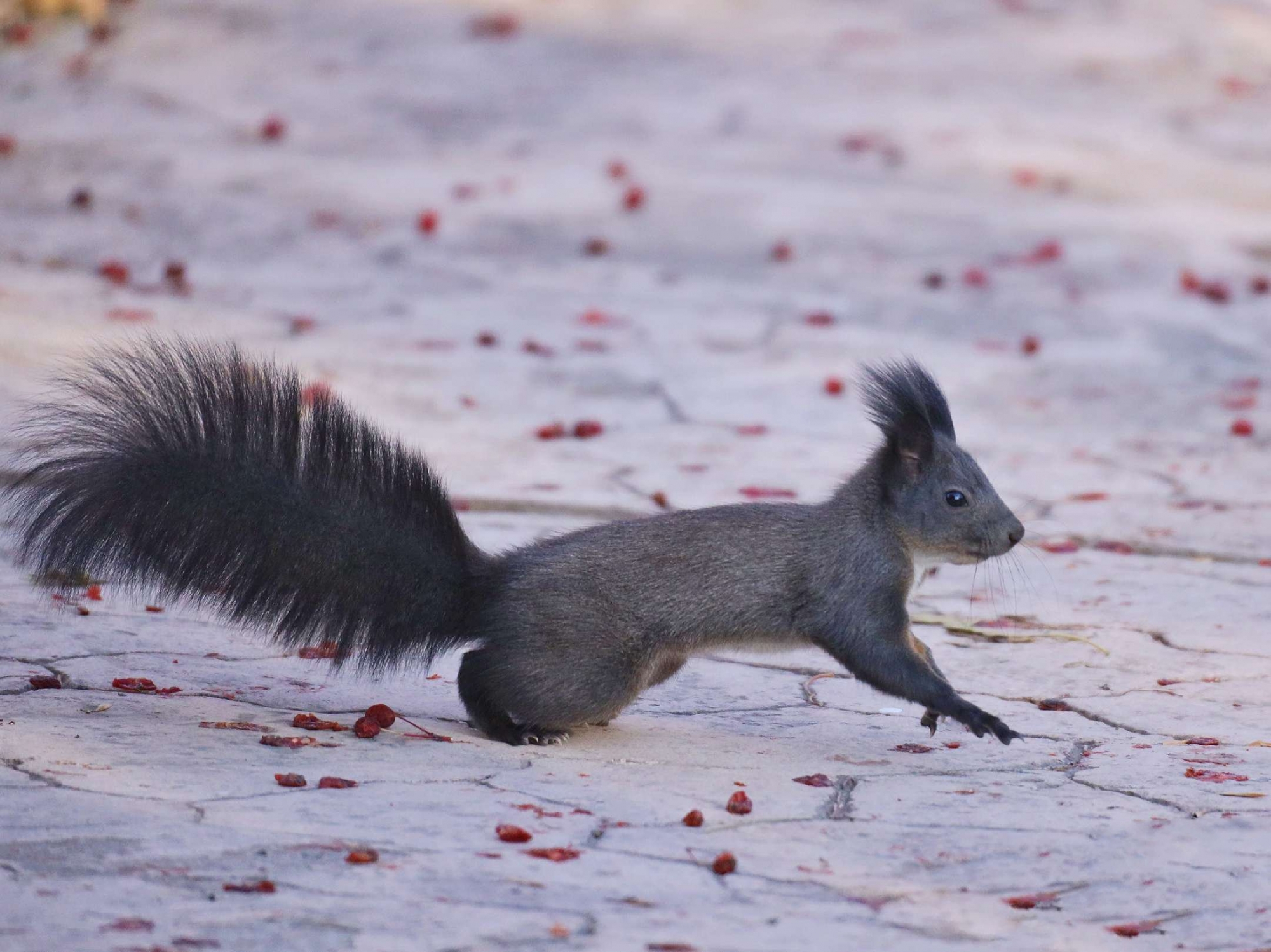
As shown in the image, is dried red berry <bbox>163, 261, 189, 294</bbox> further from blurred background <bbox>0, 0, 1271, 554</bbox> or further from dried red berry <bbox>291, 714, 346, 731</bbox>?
dried red berry <bbox>291, 714, 346, 731</bbox>

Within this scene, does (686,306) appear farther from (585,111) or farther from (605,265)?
(585,111)

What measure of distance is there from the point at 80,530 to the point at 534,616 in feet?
3.11

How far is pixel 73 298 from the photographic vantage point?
26.5 feet

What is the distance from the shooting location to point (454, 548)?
3.76 meters

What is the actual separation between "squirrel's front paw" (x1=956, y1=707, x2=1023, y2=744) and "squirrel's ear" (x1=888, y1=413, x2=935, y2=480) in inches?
25.1

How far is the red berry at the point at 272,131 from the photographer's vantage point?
10.5 m

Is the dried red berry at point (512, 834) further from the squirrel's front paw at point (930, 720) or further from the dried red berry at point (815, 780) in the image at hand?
the squirrel's front paw at point (930, 720)

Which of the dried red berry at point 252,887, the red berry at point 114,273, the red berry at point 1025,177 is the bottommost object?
the dried red berry at point 252,887

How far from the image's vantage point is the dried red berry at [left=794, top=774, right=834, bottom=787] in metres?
3.37

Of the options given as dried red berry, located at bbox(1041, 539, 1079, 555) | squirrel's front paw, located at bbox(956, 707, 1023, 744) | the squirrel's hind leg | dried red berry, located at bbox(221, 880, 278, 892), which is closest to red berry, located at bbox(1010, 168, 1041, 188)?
dried red berry, located at bbox(1041, 539, 1079, 555)

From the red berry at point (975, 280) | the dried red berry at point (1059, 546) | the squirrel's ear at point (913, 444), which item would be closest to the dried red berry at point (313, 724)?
the squirrel's ear at point (913, 444)

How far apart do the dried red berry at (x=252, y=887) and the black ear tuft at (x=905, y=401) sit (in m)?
1.94

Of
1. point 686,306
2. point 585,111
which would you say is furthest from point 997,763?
point 585,111

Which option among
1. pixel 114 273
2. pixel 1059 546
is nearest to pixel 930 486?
pixel 1059 546
